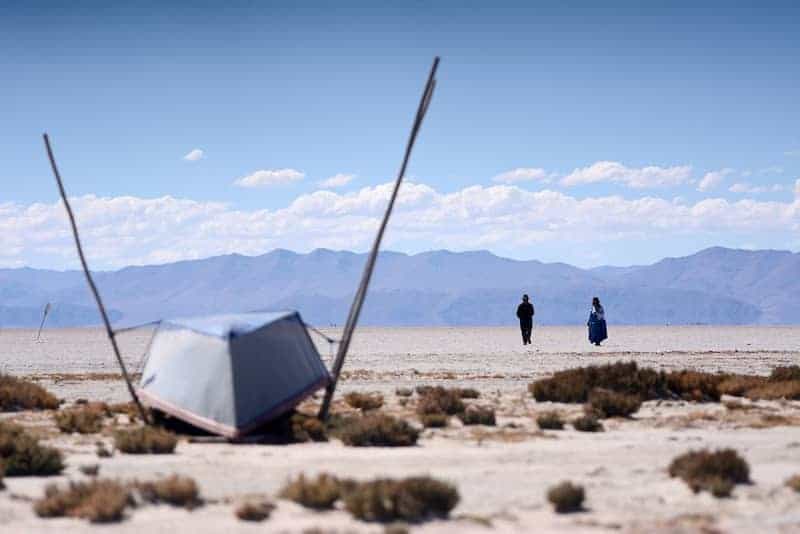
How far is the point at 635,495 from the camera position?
1234 centimetres

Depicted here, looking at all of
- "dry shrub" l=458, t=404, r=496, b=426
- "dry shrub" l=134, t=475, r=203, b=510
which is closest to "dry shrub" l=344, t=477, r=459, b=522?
"dry shrub" l=134, t=475, r=203, b=510

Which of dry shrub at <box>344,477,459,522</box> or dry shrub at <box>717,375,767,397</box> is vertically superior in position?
dry shrub at <box>717,375,767,397</box>

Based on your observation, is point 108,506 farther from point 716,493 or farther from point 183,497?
point 716,493

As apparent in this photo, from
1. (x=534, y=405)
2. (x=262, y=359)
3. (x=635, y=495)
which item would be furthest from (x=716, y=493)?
(x=534, y=405)

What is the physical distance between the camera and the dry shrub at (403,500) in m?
11.2

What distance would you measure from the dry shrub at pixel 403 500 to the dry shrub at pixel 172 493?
1.71 meters

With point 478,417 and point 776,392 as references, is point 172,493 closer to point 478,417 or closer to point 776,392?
point 478,417

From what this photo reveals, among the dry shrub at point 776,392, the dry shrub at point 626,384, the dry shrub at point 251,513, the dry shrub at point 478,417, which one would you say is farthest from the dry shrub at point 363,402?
the dry shrub at point 251,513

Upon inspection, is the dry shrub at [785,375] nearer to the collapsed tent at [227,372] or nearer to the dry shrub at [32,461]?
the collapsed tent at [227,372]

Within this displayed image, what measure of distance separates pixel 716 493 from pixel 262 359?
289 inches

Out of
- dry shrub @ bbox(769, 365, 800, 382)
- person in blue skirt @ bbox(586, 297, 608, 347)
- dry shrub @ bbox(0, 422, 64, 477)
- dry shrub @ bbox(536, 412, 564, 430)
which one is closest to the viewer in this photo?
dry shrub @ bbox(0, 422, 64, 477)

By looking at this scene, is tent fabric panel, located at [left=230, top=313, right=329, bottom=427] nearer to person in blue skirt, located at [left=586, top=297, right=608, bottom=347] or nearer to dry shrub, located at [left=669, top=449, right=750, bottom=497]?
dry shrub, located at [left=669, top=449, right=750, bottom=497]

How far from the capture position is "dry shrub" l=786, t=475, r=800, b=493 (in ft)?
40.8

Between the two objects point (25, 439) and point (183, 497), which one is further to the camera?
point (25, 439)
